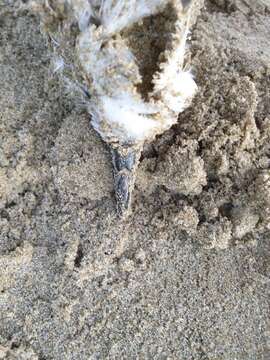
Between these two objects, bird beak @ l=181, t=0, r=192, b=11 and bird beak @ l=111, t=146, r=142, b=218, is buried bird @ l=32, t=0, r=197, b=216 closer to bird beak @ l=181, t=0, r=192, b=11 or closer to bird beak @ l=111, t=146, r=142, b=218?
bird beak @ l=181, t=0, r=192, b=11

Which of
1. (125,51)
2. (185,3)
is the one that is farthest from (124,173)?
(185,3)

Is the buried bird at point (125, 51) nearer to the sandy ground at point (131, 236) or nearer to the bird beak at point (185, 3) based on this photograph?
the bird beak at point (185, 3)

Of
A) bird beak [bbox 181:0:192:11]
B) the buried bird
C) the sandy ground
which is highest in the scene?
bird beak [bbox 181:0:192:11]

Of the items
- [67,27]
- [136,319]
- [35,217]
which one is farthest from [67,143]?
[136,319]

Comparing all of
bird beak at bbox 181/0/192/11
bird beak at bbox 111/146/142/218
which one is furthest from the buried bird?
bird beak at bbox 111/146/142/218

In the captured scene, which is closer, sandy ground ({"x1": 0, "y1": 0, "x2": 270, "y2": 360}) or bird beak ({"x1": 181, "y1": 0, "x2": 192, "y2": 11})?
bird beak ({"x1": 181, "y1": 0, "x2": 192, "y2": 11})
